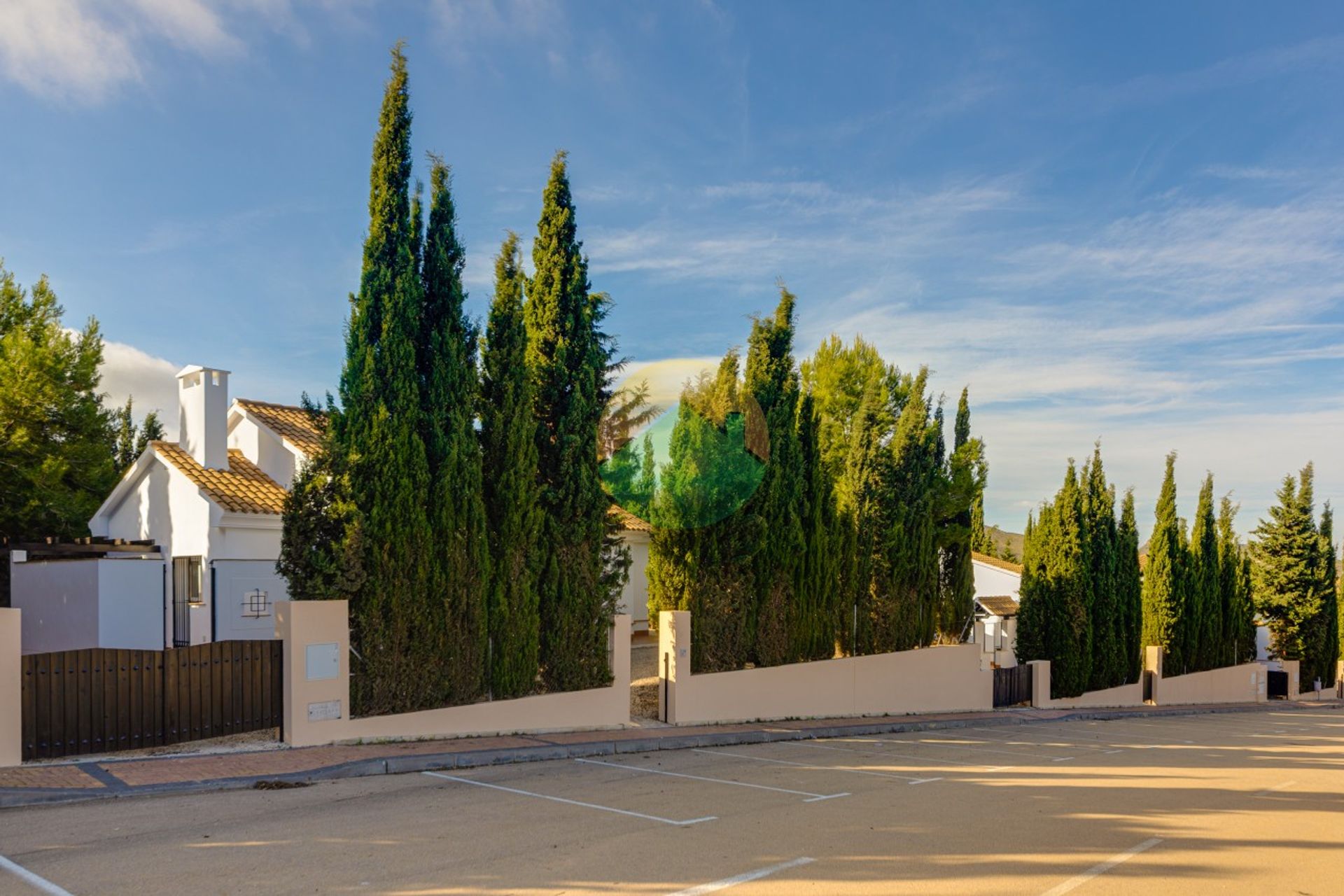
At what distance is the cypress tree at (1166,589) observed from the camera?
35938 mm

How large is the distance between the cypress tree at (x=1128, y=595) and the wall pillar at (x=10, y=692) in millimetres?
28969

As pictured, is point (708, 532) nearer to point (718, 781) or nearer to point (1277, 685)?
point (718, 781)

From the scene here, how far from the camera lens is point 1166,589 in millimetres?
36031

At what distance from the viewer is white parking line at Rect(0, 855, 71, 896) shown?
6.61 m

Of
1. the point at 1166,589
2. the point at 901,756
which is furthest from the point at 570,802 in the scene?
the point at 1166,589

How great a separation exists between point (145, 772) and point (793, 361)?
46.7ft

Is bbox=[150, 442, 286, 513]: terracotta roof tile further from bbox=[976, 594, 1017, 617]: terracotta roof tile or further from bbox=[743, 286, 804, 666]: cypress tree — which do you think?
bbox=[976, 594, 1017, 617]: terracotta roof tile

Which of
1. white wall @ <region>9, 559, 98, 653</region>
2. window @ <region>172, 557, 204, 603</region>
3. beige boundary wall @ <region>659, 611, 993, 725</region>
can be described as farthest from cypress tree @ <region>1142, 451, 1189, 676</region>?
white wall @ <region>9, 559, 98, 653</region>

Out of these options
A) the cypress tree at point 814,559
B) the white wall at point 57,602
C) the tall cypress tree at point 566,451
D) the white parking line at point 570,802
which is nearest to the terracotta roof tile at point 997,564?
the cypress tree at point 814,559

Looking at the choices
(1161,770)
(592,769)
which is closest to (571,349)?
(592,769)

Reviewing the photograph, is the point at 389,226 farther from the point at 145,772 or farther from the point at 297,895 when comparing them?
the point at 297,895

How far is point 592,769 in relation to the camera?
1255 cm

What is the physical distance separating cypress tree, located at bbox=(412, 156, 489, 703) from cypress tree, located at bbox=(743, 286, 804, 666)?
6.33 meters

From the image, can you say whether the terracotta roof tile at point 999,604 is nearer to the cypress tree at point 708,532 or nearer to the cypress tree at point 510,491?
the cypress tree at point 708,532
